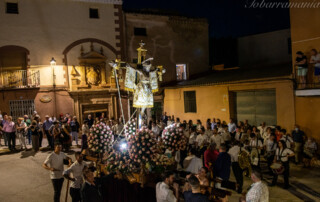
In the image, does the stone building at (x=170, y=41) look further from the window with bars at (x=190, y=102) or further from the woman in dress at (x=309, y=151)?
the woman in dress at (x=309, y=151)

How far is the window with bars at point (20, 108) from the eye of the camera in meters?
17.5

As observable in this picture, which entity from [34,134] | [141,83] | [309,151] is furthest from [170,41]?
[141,83]

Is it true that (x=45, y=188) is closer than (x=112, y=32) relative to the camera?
Yes

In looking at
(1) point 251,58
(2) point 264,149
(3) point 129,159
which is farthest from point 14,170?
(1) point 251,58

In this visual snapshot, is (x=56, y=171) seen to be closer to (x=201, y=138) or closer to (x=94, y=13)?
(x=201, y=138)

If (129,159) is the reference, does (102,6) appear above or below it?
above

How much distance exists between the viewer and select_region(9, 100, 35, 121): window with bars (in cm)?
1753

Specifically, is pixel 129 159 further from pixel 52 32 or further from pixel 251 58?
pixel 251 58

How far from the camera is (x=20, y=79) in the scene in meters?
17.6

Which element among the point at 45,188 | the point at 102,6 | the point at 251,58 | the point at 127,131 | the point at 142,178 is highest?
the point at 102,6

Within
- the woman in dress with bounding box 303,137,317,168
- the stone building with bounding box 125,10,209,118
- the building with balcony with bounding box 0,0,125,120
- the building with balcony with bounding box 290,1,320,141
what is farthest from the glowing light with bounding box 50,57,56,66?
the woman in dress with bounding box 303,137,317,168

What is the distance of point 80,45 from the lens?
1925 cm

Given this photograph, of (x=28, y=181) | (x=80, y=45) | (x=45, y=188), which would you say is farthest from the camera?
(x=80, y=45)

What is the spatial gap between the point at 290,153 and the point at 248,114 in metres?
7.33
